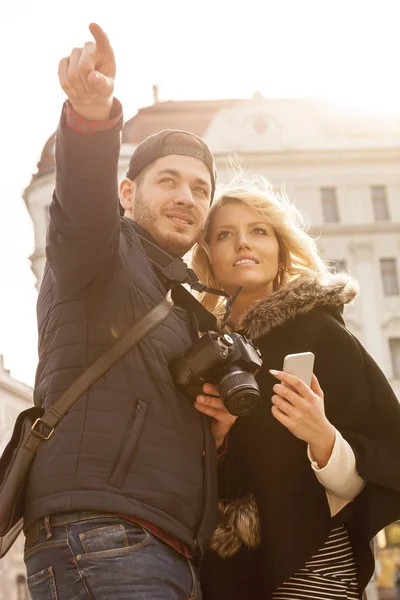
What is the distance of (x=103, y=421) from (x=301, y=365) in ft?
2.28

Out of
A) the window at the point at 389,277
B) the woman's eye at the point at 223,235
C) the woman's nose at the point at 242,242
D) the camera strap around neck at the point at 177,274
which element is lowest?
the camera strap around neck at the point at 177,274

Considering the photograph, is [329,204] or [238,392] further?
[329,204]

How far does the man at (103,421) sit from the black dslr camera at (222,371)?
56mm

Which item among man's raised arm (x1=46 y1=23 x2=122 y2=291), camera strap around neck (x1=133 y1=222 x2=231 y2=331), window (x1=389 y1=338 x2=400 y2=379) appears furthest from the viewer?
window (x1=389 y1=338 x2=400 y2=379)

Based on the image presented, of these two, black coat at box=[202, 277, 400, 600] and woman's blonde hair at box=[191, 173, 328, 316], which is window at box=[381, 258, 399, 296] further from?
black coat at box=[202, 277, 400, 600]

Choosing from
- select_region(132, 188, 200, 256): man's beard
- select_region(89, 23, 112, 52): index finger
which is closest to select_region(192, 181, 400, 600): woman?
select_region(132, 188, 200, 256): man's beard

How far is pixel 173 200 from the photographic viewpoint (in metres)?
3.38

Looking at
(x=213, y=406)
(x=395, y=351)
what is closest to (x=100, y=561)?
(x=213, y=406)

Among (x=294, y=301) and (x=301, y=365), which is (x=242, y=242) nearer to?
(x=294, y=301)

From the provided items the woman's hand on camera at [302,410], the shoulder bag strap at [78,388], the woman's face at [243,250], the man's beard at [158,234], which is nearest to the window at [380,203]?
the woman's face at [243,250]

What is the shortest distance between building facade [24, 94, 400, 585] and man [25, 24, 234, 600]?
931 inches

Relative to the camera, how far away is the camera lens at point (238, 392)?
2883 mm

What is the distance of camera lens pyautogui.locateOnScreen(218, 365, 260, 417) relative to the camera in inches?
113

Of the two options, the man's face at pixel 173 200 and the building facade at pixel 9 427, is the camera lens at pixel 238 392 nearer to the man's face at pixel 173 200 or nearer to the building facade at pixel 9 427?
the man's face at pixel 173 200
